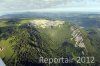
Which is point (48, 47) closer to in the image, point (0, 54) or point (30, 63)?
point (30, 63)

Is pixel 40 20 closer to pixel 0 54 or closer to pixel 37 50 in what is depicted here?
pixel 37 50

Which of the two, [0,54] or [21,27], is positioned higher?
[21,27]

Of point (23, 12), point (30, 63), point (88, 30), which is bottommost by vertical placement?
point (30, 63)

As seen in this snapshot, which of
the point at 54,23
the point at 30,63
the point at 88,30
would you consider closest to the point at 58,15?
the point at 54,23

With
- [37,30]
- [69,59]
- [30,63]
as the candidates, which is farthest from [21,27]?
[69,59]

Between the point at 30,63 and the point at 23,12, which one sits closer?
the point at 30,63

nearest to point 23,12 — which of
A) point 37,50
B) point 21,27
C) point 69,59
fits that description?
point 21,27

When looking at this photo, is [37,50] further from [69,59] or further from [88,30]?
[88,30]
